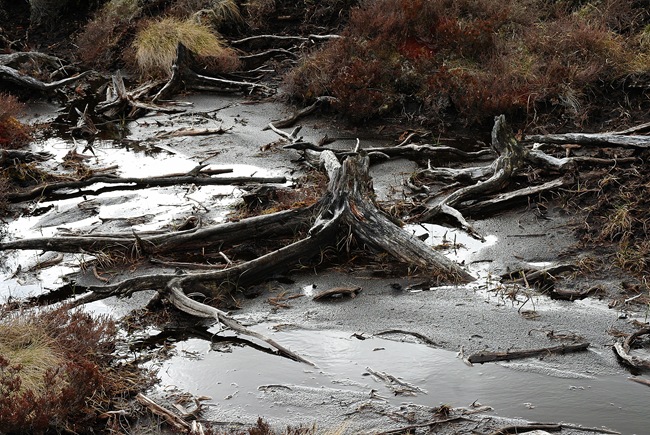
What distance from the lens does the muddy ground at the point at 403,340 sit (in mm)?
6363

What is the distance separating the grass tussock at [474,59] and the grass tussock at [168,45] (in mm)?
2745

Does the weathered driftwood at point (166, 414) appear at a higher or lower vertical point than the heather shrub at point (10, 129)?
higher

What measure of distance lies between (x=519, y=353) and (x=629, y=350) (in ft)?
3.14

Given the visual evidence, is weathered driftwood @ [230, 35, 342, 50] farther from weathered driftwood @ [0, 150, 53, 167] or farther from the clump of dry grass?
weathered driftwood @ [0, 150, 53, 167]

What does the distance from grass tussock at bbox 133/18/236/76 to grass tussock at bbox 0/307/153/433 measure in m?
11.7

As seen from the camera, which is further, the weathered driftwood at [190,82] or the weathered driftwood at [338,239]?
the weathered driftwood at [190,82]

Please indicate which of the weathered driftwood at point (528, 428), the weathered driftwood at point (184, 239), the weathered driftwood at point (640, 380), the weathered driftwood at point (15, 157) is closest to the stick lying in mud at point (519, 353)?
the weathered driftwood at point (640, 380)

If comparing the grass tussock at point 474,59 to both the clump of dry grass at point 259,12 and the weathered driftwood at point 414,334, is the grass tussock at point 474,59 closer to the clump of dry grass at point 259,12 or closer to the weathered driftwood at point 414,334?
the clump of dry grass at point 259,12

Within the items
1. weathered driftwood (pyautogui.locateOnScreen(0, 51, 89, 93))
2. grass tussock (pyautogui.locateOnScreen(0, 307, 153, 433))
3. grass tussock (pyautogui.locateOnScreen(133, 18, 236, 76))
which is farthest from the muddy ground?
grass tussock (pyautogui.locateOnScreen(133, 18, 236, 76))

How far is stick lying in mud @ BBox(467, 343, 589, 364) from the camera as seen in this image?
7031mm

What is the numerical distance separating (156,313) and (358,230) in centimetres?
247

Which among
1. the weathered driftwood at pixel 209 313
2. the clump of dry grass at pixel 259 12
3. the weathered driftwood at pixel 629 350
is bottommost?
the clump of dry grass at pixel 259 12

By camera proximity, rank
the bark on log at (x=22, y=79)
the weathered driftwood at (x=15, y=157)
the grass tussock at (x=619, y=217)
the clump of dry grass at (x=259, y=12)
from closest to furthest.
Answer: the grass tussock at (x=619, y=217), the weathered driftwood at (x=15, y=157), the bark on log at (x=22, y=79), the clump of dry grass at (x=259, y=12)

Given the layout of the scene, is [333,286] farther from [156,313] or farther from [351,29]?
[351,29]
